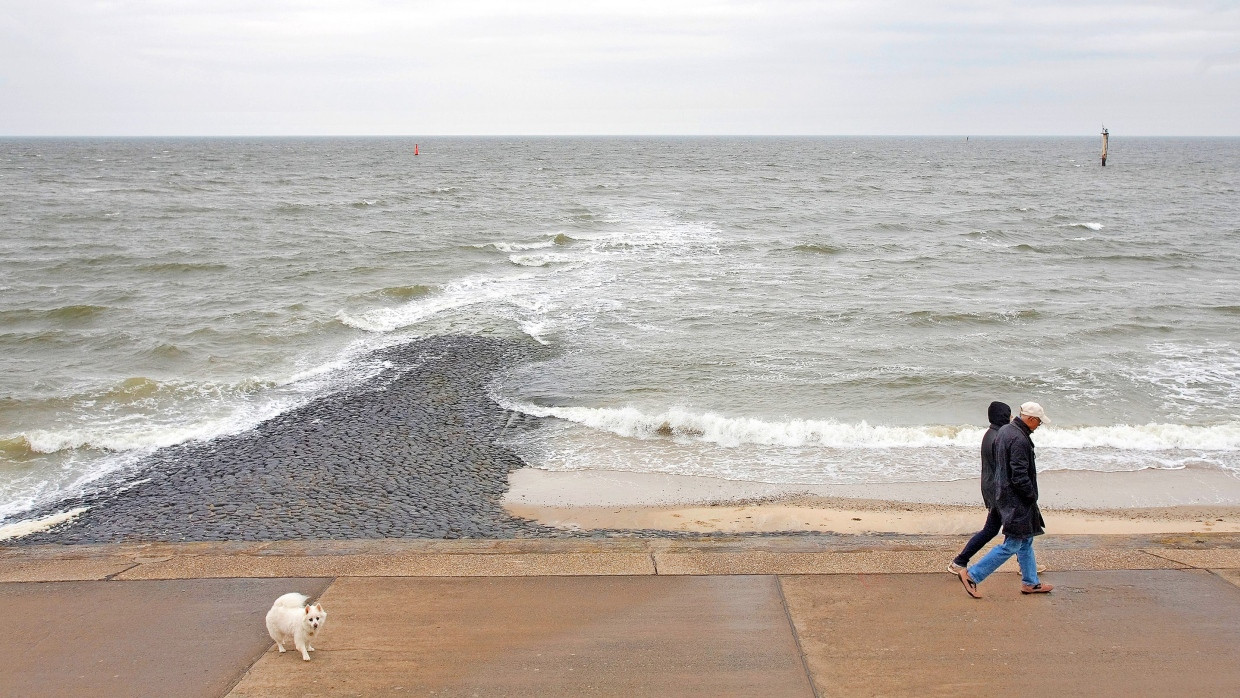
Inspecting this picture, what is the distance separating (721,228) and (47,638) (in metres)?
34.2

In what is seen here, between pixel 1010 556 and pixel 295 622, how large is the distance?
493cm

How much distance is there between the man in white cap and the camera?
586 centimetres

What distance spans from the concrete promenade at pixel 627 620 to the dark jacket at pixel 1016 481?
1.86 feet

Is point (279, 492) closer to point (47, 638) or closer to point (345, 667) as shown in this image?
point (47, 638)

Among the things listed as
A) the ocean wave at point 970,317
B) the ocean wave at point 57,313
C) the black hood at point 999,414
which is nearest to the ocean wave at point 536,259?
the ocean wave at point 57,313

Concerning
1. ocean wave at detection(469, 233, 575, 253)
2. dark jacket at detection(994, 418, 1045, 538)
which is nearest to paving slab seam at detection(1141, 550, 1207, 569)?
dark jacket at detection(994, 418, 1045, 538)

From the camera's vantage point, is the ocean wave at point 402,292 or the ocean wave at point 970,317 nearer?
the ocean wave at point 970,317

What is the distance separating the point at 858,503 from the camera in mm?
10086

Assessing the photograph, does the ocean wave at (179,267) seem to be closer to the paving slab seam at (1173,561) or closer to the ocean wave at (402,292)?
the ocean wave at (402,292)

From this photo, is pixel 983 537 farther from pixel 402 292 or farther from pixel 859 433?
pixel 402 292

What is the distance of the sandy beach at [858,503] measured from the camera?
9.37m

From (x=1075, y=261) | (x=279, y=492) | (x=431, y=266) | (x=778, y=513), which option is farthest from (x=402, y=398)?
(x=1075, y=261)

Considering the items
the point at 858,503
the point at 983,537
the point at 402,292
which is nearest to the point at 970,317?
the point at 858,503

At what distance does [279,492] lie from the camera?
10031mm
